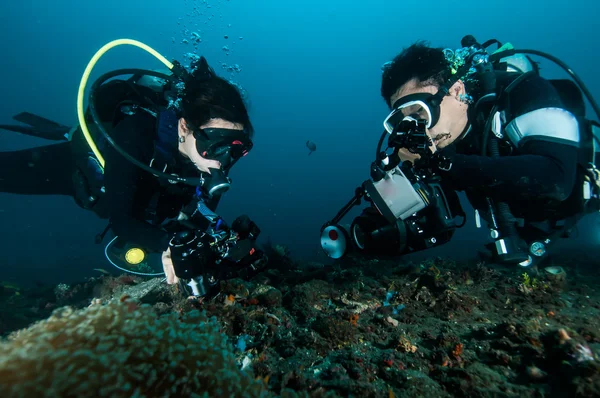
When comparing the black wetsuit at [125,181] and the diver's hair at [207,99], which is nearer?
the black wetsuit at [125,181]

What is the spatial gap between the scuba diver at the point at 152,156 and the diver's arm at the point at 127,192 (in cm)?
1

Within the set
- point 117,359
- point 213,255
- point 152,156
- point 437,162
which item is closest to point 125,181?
point 152,156

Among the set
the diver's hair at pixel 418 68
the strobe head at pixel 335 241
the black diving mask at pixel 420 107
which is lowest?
the strobe head at pixel 335 241

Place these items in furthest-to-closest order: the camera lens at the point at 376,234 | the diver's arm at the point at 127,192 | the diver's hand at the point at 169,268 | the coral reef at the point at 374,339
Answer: the diver's arm at the point at 127,192
the diver's hand at the point at 169,268
the camera lens at the point at 376,234
the coral reef at the point at 374,339

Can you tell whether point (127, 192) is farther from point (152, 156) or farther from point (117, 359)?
point (117, 359)

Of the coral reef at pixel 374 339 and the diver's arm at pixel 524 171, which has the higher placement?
the diver's arm at pixel 524 171

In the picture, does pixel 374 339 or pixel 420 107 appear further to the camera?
pixel 420 107

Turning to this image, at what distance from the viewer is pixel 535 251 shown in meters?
3.56

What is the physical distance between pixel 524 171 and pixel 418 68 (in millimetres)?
1785

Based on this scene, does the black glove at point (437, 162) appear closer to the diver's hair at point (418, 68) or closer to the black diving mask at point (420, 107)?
the black diving mask at point (420, 107)

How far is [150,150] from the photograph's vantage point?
15.2ft

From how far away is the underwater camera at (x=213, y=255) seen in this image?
338 centimetres

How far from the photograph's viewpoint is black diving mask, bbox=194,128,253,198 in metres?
4.53

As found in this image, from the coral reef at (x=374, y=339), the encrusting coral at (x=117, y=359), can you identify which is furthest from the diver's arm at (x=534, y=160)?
the encrusting coral at (x=117, y=359)
